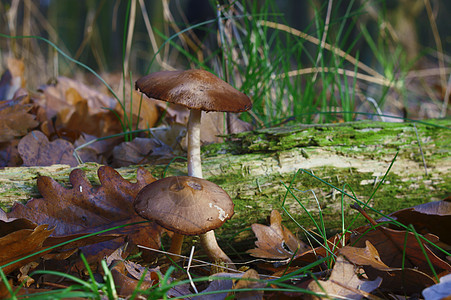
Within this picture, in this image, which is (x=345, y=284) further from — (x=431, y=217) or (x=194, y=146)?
(x=194, y=146)

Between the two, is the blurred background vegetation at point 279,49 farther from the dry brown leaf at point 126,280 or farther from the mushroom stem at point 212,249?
the dry brown leaf at point 126,280

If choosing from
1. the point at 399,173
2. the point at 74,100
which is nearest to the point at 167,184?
the point at 399,173

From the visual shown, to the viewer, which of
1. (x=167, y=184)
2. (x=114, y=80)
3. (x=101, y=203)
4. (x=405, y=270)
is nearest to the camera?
(x=405, y=270)

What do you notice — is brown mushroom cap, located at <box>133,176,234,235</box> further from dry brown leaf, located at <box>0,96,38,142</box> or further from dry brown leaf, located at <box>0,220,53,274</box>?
dry brown leaf, located at <box>0,96,38,142</box>

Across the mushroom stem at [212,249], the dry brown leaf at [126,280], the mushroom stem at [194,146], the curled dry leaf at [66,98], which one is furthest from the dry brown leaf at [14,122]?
the mushroom stem at [212,249]

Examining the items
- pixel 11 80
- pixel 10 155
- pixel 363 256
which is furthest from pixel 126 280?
pixel 11 80

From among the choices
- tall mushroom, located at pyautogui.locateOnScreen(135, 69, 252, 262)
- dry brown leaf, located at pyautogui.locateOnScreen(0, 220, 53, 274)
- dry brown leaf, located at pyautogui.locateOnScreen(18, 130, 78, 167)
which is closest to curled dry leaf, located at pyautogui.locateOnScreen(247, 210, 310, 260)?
tall mushroom, located at pyautogui.locateOnScreen(135, 69, 252, 262)

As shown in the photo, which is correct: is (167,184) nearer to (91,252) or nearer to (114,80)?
(91,252)

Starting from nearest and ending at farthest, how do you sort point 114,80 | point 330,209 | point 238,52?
point 330,209, point 238,52, point 114,80
